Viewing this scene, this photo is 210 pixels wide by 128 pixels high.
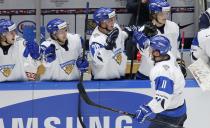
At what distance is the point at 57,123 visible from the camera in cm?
766

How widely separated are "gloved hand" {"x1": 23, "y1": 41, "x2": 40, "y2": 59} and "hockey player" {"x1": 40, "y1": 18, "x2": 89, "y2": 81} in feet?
0.23

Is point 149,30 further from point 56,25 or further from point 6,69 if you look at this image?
point 6,69

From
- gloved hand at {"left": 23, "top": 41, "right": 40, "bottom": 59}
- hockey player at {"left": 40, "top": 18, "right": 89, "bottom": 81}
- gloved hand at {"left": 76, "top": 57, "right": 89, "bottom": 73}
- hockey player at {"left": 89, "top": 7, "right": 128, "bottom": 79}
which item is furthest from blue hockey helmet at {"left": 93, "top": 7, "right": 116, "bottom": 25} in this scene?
gloved hand at {"left": 23, "top": 41, "right": 40, "bottom": 59}

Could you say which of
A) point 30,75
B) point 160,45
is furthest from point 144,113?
point 30,75

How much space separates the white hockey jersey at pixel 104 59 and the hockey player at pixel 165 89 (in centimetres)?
87

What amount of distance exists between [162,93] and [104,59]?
123 cm

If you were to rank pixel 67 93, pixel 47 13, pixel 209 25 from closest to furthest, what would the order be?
pixel 67 93 → pixel 209 25 → pixel 47 13

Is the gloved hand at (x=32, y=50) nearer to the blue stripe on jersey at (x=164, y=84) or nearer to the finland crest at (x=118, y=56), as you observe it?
the finland crest at (x=118, y=56)

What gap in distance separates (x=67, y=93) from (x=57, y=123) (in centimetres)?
32

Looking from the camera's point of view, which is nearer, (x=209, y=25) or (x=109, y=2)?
(x=209, y=25)

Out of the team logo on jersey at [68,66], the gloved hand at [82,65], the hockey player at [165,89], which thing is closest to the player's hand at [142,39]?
the gloved hand at [82,65]

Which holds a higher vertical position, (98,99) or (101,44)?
(101,44)

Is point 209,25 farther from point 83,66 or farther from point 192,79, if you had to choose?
point 83,66

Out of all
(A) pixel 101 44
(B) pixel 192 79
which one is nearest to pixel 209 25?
(B) pixel 192 79
